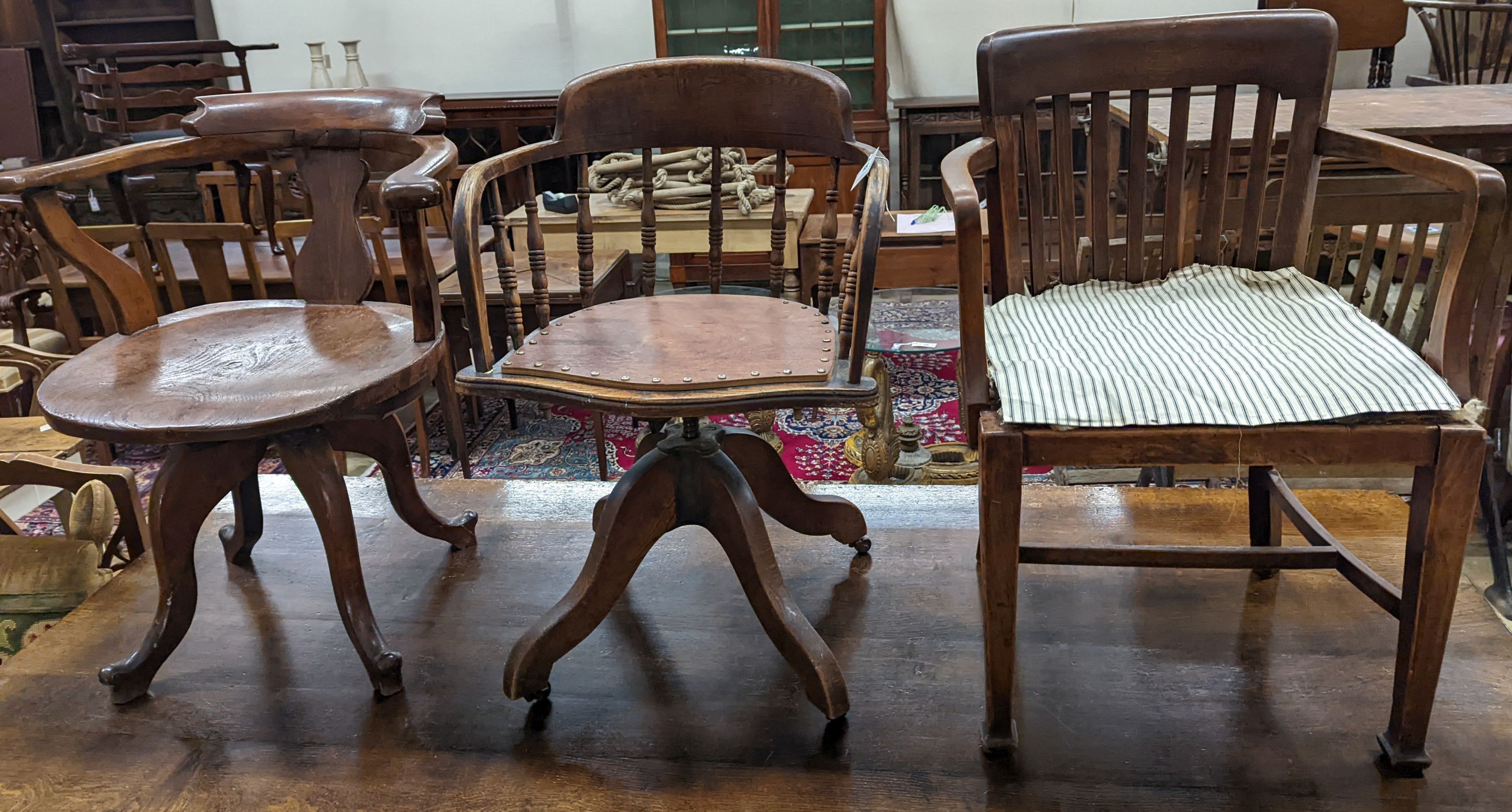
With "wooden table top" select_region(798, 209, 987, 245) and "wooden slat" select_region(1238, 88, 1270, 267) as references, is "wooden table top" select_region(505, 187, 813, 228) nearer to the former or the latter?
"wooden table top" select_region(798, 209, 987, 245)

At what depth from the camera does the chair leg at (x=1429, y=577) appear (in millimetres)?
1138

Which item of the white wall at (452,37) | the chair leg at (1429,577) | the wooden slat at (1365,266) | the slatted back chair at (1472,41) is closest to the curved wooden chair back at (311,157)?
the chair leg at (1429,577)

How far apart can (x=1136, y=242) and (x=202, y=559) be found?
173 cm

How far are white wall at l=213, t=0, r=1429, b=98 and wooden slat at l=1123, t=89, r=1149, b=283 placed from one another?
12.9ft

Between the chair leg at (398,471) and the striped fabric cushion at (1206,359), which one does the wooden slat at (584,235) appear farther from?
the striped fabric cushion at (1206,359)

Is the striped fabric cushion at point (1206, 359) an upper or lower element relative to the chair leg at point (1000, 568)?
upper

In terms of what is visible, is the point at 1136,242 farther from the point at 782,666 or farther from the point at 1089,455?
the point at 782,666

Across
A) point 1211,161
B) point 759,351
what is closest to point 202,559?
point 759,351

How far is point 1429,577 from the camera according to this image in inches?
46.5

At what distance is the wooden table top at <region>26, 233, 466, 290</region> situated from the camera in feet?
10.6

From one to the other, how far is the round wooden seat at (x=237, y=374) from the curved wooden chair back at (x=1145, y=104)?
917mm

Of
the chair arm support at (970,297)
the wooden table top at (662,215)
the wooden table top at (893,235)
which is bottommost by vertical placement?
the wooden table top at (893,235)

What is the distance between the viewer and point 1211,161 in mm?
1548

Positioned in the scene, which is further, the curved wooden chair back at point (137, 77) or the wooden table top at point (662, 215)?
the curved wooden chair back at point (137, 77)
